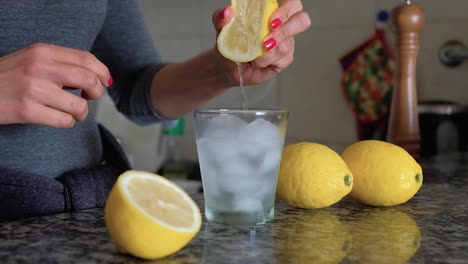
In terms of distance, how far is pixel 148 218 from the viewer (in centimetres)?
52

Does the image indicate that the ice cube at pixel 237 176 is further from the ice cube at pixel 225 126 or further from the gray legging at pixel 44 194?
the gray legging at pixel 44 194

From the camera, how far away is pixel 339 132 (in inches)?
69.8

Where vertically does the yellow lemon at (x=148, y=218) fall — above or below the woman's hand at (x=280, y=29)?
below

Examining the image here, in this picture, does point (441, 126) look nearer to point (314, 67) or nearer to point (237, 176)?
point (314, 67)

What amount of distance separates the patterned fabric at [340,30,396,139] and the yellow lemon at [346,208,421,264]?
Answer: 95 centimetres

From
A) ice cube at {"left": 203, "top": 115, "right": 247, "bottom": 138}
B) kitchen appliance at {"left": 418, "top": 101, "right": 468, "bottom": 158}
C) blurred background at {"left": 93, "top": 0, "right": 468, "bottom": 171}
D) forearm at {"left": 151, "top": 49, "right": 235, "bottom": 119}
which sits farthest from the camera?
blurred background at {"left": 93, "top": 0, "right": 468, "bottom": 171}

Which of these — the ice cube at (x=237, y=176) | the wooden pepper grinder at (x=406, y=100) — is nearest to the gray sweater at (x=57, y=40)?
the ice cube at (x=237, y=176)

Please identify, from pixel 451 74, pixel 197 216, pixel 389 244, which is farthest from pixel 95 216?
pixel 451 74

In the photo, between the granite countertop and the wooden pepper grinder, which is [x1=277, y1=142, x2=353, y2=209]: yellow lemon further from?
the wooden pepper grinder

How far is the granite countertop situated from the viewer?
0.54 meters

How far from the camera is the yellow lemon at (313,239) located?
1.78ft

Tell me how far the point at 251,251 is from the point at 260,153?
12 cm

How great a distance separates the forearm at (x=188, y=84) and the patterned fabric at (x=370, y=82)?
25.9 inches

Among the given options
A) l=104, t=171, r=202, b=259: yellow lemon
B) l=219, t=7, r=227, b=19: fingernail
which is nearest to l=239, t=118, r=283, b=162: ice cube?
l=104, t=171, r=202, b=259: yellow lemon
